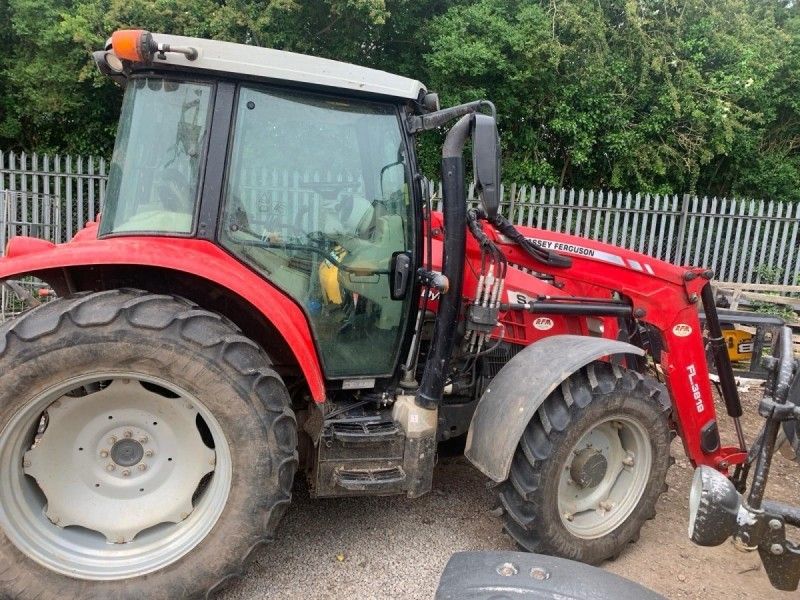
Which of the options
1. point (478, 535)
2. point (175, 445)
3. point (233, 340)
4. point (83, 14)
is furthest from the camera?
point (83, 14)

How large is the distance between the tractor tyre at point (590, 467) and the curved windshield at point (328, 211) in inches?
32.7

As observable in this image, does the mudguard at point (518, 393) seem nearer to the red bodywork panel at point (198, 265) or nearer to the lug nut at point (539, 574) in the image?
the red bodywork panel at point (198, 265)

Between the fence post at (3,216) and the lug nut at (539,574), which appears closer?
the lug nut at (539,574)

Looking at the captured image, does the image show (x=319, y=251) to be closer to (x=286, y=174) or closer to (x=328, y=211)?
(x=328, y=211)

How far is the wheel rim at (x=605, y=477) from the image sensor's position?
9.78ft

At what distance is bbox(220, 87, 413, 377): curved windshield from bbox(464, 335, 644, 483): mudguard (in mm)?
546

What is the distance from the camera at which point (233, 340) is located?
2.37 metres

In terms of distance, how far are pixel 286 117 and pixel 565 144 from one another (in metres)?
9.29

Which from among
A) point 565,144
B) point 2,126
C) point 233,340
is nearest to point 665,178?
point 565,144

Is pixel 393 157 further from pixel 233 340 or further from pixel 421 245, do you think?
pixel 233 340

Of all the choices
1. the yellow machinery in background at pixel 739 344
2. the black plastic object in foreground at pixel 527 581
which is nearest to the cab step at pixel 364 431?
the black plastic object in foreground at pixel 527 581

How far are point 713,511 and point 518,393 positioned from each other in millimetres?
1172

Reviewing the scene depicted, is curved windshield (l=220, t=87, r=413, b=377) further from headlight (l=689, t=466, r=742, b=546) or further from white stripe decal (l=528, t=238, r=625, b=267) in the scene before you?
headlight (l=689, t=466, r=742, b=546)

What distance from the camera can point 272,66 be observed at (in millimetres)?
2480
